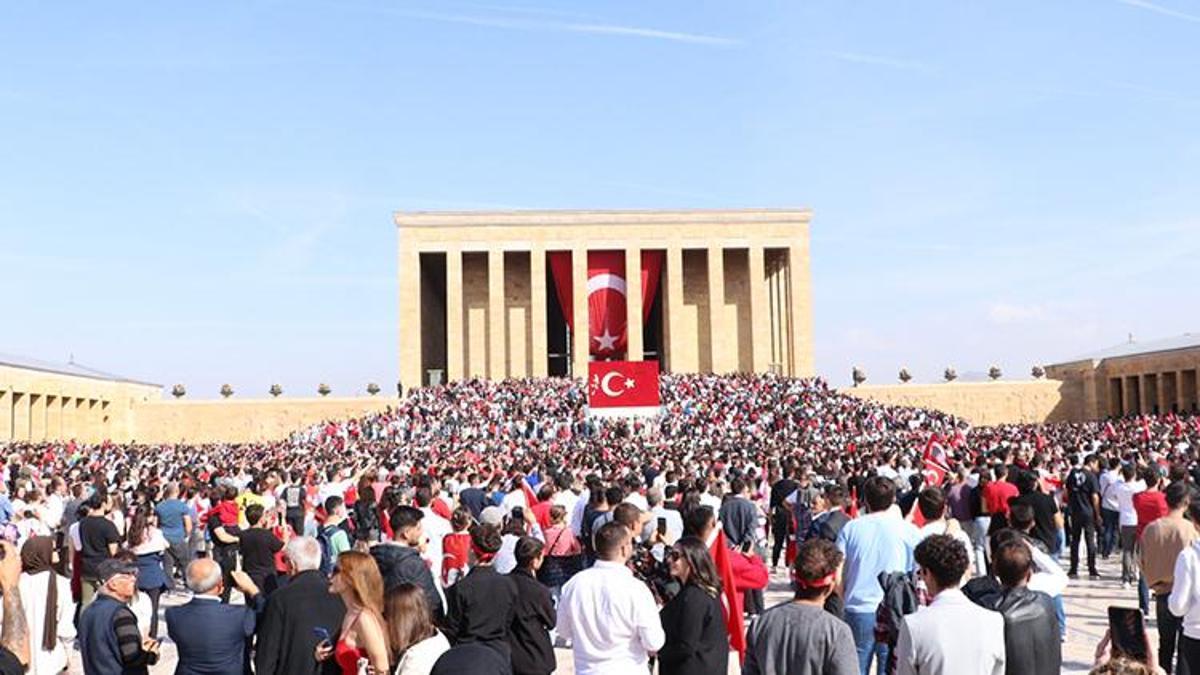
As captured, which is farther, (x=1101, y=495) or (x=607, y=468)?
(x=607, y=468)

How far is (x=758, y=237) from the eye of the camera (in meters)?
52.4

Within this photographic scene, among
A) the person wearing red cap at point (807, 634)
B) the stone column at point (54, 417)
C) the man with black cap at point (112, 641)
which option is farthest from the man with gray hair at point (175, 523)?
the stone column at point (54, 417)

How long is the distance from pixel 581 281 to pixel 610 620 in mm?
46635

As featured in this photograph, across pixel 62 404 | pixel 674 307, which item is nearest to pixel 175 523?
pixel 674 307

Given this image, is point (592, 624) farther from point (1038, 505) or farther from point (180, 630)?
point (1038, 505)

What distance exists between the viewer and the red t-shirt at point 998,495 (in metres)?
10.4

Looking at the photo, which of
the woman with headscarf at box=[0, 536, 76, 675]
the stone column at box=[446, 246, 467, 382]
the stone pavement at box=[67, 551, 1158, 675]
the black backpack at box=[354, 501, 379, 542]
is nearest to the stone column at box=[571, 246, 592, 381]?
the stone column at box=[446, 246, 467, 382]

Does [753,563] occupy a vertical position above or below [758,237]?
below

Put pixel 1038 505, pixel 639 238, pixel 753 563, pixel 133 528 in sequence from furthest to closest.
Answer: pixel 639 238, pixel 1038 505, pixel 133 528, pixel 753 563

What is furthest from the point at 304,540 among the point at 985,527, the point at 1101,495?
the point at 1101,495

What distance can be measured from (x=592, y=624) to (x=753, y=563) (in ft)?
6.73

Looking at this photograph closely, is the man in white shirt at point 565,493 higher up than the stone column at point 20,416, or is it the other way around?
the stone column at point 20,416

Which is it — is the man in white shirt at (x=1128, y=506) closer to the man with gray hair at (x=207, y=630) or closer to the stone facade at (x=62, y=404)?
the man with gray hair at (x=207, y=630)

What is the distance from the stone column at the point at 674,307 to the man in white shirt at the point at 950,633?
47.6 m
